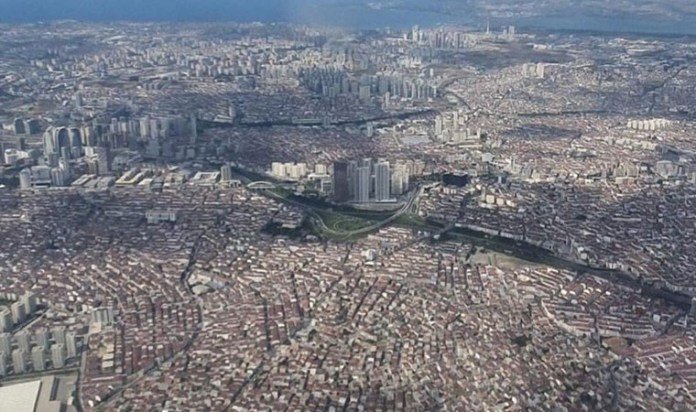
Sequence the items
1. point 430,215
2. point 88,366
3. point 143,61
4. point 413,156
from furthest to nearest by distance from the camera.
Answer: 1. point 143,61
2. point 413,156
3. point 430,215
4. point 88,366

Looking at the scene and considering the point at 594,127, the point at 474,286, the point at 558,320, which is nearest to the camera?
the point at 558,320

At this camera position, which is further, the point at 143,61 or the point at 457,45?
the point at 457,45

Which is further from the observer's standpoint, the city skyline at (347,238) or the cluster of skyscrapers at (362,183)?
the cluster of skyscrapers at (362,183)

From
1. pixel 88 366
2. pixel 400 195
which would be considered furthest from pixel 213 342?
pixel 400 195

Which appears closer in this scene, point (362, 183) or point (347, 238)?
point (347, 238)

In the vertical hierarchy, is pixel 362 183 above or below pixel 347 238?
above

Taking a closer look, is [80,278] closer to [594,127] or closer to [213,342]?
[213,342]

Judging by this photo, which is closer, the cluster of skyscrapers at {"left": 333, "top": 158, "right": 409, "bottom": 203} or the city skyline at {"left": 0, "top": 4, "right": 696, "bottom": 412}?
the city skyline at {"left": 0, "top": 4, "right": 696, "bottom": 412}
